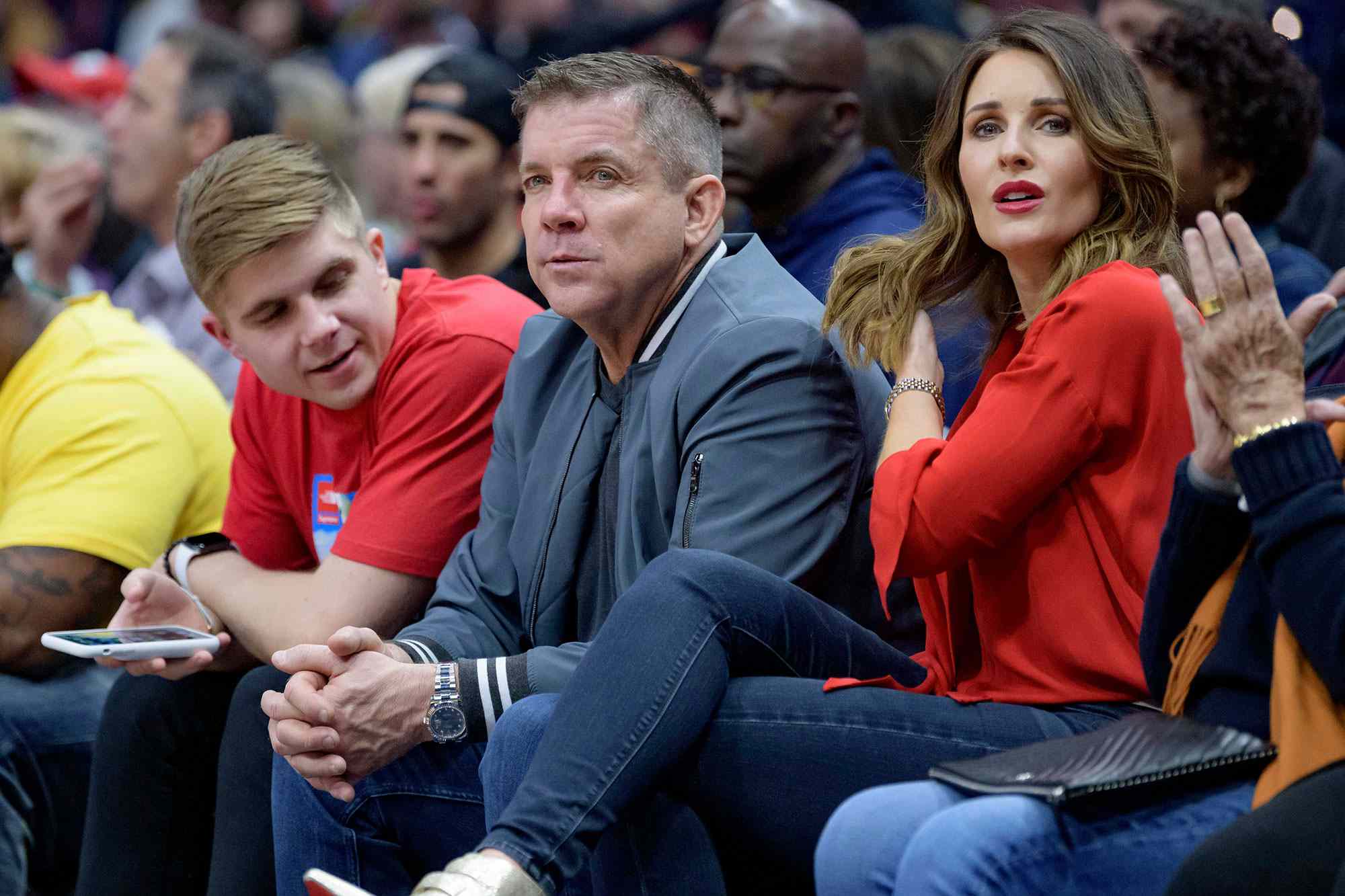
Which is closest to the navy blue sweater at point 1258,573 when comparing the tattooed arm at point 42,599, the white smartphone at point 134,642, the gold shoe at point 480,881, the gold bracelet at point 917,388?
the gold bracelet at point 917,388

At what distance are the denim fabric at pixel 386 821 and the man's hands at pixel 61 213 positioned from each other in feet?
11.7

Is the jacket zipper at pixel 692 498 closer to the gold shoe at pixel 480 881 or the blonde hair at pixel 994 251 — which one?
the blonde hair at pixel 994 251

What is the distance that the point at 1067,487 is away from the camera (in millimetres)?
2395

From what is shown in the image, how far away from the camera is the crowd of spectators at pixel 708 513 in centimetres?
208

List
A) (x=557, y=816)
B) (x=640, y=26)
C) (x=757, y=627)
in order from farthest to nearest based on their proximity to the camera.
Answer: (x=640, y=26)
(x=757, y=627)
(x=557, y=816)

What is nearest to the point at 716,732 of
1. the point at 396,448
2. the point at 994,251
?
the point at 994,251

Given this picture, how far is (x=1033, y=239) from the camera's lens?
8.35 ft

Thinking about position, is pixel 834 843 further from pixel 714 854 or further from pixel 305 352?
pixel 305 352

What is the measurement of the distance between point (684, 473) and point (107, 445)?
1474mm

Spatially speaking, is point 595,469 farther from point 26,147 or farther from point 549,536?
point 26,147

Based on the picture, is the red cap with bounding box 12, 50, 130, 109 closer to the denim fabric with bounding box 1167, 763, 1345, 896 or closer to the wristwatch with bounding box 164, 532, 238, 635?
the wristwatch with bounding box 164, 532, 238, 635

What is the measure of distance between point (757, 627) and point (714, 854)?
1.05ft

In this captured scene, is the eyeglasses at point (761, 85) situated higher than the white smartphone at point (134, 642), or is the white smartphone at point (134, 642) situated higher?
the eyeglasses at point (761, 85)

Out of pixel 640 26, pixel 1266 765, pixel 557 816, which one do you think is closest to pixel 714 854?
pixel 557 816
